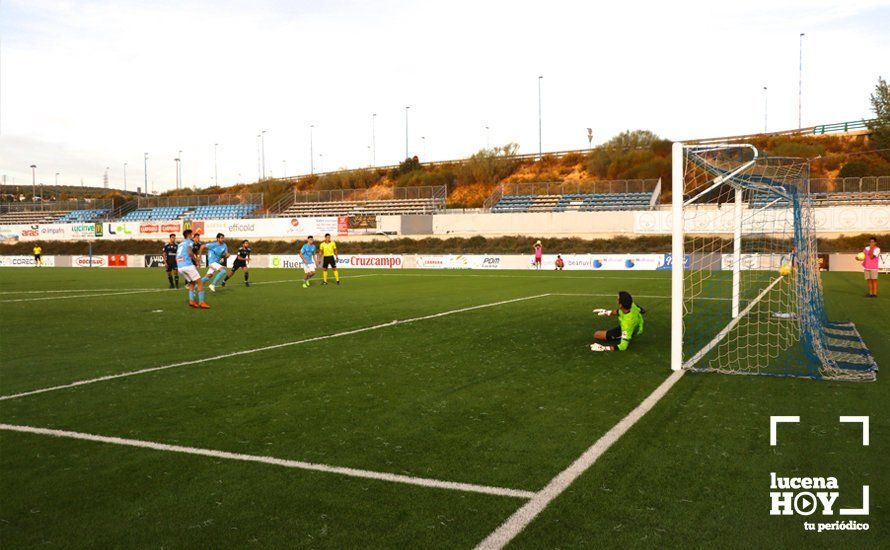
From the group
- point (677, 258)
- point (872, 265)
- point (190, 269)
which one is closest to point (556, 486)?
point (677, 258)

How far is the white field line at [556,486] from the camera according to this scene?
153 inches

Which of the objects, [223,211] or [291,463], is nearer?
[291,463]

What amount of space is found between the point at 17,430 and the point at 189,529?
10.8 ft

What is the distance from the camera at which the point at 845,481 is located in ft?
15.7

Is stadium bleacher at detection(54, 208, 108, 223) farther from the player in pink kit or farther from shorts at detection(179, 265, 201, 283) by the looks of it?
the player in pink kit

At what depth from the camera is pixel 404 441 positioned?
19.0 ft

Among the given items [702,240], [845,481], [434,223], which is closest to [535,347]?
[845,481]

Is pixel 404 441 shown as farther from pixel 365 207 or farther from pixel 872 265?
pixel 365 207

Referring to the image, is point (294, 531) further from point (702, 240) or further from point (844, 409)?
point (702, 240)

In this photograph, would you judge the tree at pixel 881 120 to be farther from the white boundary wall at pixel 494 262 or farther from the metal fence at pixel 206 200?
the metal fence at pixel 206 200

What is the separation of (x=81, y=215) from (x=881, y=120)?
84.7 meters

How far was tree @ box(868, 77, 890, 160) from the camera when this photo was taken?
63.7m

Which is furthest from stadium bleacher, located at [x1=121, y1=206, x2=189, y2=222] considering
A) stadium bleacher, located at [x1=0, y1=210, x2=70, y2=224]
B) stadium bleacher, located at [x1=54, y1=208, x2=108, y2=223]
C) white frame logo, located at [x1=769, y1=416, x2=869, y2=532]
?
white frame logo, located at [x1=769, y1=416, x2=869, y2=532]

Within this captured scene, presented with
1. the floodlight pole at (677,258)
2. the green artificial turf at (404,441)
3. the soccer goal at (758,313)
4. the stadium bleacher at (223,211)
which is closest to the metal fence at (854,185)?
the soccer goal at (758,313)
